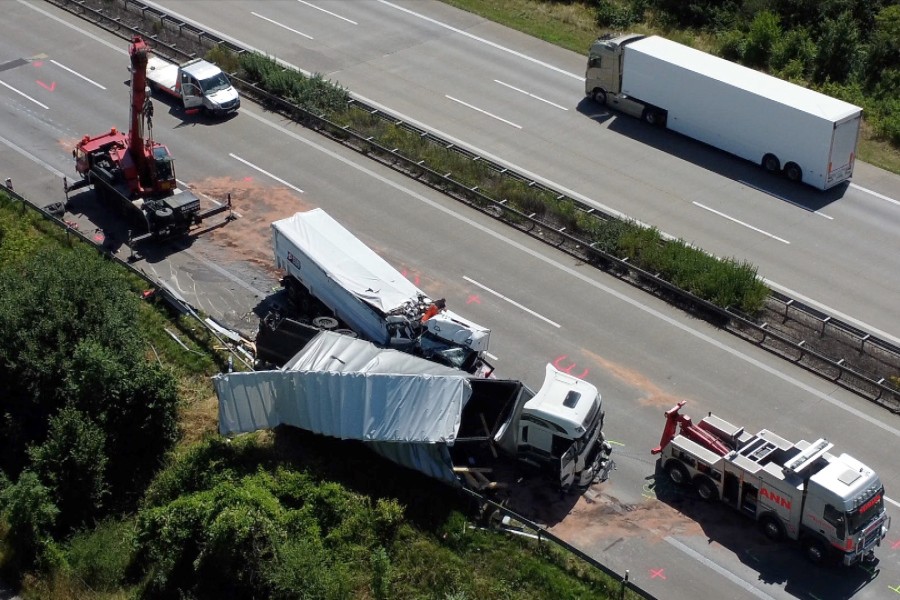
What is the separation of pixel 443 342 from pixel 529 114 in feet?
60.3

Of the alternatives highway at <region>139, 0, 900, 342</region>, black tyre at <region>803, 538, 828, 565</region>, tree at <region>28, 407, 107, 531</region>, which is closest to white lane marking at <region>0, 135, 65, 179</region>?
highway at <region>139, 0, 900, 342</region>

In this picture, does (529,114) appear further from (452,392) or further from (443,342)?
(452,392)

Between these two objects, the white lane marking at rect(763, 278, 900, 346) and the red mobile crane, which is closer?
the white lane marking at rect(763, 278, 900, 346)

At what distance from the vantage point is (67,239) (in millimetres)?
38312

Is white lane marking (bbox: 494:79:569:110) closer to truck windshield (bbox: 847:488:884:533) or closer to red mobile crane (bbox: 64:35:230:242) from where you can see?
red mobile crane (bbox: 64:35:230:242)

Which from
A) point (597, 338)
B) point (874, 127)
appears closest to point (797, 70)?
point (874, 127)

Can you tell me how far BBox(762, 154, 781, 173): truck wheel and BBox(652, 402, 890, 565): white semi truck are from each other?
657 inches

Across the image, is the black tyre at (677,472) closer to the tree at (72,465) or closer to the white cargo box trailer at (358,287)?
the white cargo box trailer at (358,287)

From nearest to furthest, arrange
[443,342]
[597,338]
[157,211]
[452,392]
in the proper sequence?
1. [452,392]
2. [443,342]
3. [597,338]
4. [157,211]

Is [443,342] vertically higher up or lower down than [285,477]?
higher up

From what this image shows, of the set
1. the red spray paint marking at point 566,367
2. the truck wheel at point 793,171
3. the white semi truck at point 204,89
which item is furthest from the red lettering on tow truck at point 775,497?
the white semi truck at point 204,89

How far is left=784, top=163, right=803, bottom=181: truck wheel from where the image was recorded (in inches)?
1641

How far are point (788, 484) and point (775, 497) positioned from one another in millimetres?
574

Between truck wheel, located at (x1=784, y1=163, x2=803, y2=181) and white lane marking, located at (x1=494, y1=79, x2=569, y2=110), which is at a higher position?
white lane marking, located at (x1=494, y1=79, x2=569, y2=110)
